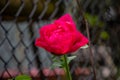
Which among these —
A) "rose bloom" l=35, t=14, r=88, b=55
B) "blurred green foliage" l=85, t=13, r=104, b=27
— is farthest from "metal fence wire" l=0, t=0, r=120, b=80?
"rose bloom" l=35, t=14, r=88, b=55

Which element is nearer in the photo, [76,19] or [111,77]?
[76,19]

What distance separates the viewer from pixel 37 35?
1942mm

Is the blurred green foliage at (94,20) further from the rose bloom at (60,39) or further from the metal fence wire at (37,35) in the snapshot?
the rose bloom at (60,39)

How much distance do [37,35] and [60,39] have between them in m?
0.93

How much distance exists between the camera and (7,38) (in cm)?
164

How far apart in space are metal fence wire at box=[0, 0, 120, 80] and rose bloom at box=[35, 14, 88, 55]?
172 millimetres

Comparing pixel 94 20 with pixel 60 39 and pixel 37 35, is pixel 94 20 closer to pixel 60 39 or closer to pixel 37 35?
pixel 37 35

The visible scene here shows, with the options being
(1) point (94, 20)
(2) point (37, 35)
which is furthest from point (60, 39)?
(1) point (94, 20)

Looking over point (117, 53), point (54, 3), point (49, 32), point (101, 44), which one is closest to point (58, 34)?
point (49, 32)

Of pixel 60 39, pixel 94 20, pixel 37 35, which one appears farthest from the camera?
pixel 94 20

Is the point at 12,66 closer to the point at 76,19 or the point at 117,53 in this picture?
the point at 76,19

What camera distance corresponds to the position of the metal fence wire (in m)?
1.63

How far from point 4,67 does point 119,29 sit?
56.0 inches

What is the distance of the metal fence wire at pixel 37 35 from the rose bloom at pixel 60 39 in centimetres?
17
